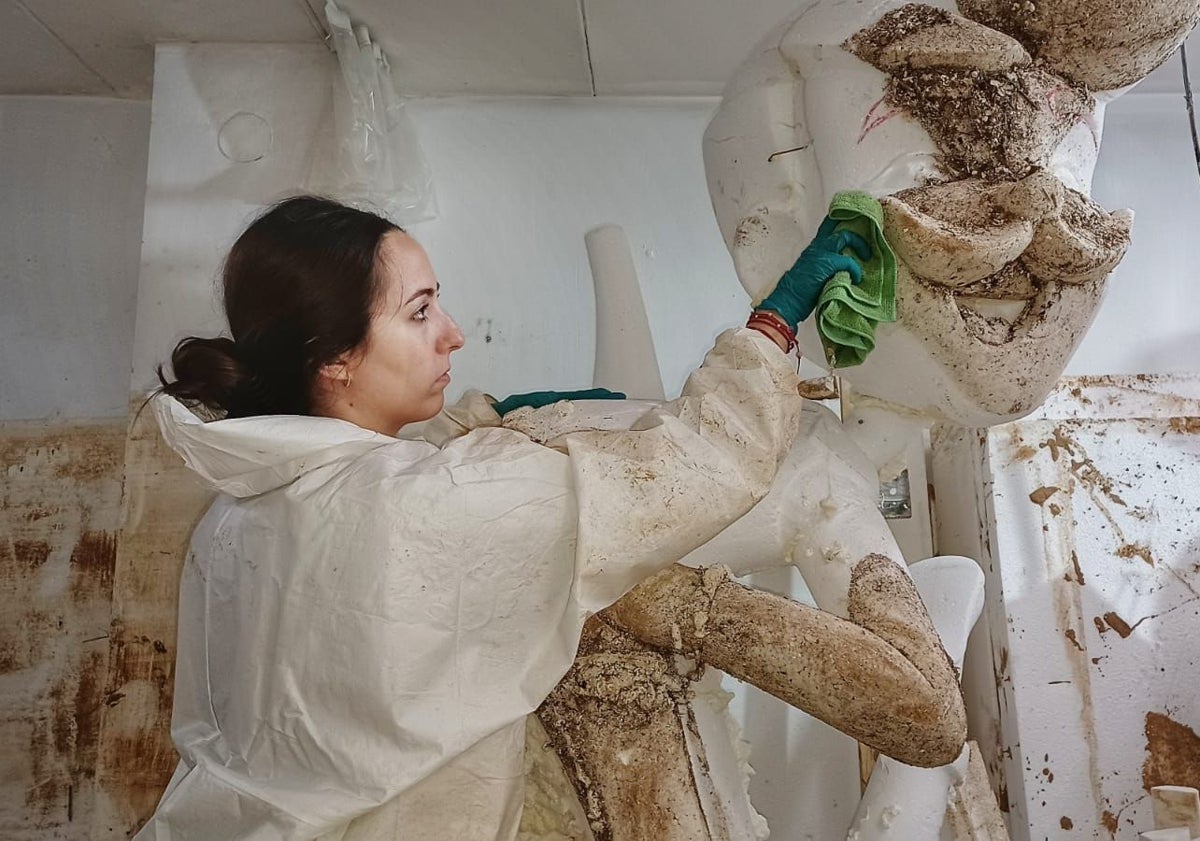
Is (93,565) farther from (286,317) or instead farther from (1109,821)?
(1109,821)

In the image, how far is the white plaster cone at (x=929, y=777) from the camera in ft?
3.91

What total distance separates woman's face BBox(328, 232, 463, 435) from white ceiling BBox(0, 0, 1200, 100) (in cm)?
74

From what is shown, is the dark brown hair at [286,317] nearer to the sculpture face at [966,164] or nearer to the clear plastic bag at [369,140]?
the sculpture face at [966,164]

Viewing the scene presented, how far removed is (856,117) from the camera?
1095mm

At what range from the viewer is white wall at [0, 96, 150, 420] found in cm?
186

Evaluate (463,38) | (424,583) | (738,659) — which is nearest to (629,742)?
(738,659)

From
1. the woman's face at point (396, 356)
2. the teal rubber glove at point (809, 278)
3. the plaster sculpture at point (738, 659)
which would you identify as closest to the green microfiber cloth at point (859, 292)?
the teal rubber glove at point (809, 278)

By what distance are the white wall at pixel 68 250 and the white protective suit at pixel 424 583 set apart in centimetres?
107

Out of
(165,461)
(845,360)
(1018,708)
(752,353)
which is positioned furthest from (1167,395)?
(165,461)

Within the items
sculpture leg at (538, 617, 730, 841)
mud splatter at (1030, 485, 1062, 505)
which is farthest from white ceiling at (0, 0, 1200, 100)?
sculpture leg at (538, 617, 730, 841)

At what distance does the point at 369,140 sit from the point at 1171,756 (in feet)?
5.26

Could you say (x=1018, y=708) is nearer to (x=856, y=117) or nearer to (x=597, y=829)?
(x=597, y=829)

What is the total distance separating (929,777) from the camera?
1.21 meters

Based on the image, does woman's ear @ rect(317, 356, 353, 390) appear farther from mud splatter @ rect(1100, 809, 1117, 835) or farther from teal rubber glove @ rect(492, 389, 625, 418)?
mud splatter @ rect(1100, 809, 1117, 835)
